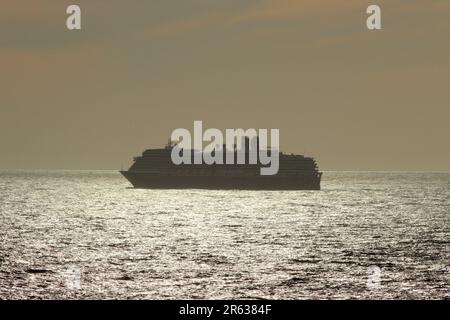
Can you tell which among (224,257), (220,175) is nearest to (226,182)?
(220,175)

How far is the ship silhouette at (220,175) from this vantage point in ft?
500

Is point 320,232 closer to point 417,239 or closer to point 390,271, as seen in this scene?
point 417,239

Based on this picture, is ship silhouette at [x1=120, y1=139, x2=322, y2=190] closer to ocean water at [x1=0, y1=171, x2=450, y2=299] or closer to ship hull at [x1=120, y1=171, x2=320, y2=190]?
ship hull at [x1=120, y1=171, x2=320, y2=190]

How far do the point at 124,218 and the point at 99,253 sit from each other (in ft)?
106

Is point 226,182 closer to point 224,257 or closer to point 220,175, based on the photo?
point 220,175

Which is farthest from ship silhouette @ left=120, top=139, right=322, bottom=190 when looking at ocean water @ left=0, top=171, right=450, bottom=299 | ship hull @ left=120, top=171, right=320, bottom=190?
ocean water @ left=0, top=171, right=450, bottom=299

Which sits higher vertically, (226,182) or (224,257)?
(226,182)

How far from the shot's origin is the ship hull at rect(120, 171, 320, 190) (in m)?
152

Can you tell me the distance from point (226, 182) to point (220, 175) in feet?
6.77

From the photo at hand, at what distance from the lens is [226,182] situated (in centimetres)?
15562

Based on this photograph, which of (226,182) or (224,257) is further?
(226,182)

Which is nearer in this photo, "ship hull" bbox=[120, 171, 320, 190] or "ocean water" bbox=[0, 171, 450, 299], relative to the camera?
"ocean water" bbox=[0, 171, 450, 299]

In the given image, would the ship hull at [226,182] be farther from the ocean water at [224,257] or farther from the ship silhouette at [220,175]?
the ocean water at [224,257]

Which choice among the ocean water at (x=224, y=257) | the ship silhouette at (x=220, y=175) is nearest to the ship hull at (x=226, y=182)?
the ship silhouette at (x=220, y=175)
